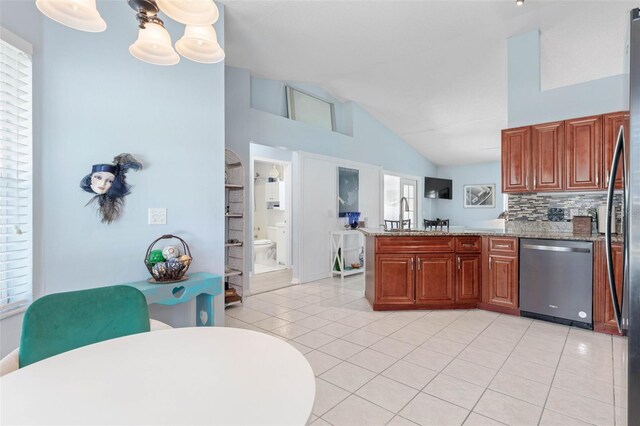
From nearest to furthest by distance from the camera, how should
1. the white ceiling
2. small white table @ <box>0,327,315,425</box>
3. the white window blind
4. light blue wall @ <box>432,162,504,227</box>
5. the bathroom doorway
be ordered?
1. small white table @ <box>0,327,315,425</box>
2. the white window blind
3. the white ceiling
4. the bathroom doorway
5. light blue wall @ <box>432,162,504,227</box>

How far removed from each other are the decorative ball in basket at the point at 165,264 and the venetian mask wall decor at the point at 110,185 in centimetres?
36

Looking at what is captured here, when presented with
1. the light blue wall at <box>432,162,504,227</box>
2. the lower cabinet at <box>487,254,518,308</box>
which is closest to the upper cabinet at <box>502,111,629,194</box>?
the lower cabinet at <box>487,254,518,308</box>

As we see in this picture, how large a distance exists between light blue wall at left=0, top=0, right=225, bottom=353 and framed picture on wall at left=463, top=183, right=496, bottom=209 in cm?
836

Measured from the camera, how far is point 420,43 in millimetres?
3795

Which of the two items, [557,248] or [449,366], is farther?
[557,248]

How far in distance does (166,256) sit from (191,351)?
1.47 m

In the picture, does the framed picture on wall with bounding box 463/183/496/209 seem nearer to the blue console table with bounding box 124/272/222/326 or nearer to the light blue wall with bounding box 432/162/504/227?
the light blue wall with bounding box 432/162/504/227

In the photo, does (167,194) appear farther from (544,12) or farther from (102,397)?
(544,12)

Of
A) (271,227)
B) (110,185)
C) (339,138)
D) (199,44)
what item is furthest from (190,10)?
(271,227)

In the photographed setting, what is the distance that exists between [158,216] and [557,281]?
3.75 m

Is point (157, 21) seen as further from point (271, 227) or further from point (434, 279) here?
point (271, 227)

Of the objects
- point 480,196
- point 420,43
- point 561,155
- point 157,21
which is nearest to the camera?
point 157,21

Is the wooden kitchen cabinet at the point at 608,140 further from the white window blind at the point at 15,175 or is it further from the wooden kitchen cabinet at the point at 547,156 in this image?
the white window blind at the point at 15,175

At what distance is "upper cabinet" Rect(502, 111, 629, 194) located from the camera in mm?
3332
